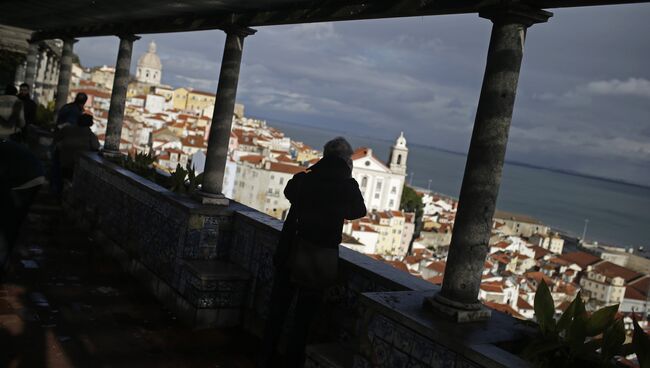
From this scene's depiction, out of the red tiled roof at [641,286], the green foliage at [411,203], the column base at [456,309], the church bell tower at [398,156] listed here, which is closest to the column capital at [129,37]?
the column base at [456,309]

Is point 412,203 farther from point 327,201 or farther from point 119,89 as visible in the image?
point 327,201

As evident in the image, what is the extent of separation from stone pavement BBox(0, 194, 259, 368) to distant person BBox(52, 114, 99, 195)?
1.99m

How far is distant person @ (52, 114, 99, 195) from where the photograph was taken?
291 inches

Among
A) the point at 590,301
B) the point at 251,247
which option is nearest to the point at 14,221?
the point at 251,247

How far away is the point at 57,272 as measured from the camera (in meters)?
5.12

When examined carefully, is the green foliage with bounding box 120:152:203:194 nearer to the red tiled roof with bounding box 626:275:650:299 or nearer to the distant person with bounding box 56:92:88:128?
the distant person with bounding box 56:92:88:128

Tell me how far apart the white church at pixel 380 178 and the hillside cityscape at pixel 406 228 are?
0.14m

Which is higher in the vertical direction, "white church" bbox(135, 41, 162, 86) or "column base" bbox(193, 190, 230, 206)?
"white church" bbox(135, 41, 162, 86)

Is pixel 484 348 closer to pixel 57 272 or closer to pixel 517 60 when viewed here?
pixel 517 60

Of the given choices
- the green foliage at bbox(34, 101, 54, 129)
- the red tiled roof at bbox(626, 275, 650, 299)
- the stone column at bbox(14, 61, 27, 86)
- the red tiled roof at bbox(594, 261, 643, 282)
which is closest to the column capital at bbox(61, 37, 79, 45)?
the green foliage at bbox(34, 101, 54, 129)

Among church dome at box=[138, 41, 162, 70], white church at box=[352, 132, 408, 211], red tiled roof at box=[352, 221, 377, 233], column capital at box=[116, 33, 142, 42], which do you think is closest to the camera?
column capital at box=[116, 33, 142, 42]

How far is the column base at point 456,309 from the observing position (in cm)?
272

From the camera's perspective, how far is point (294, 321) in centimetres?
336

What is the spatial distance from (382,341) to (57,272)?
366cm
